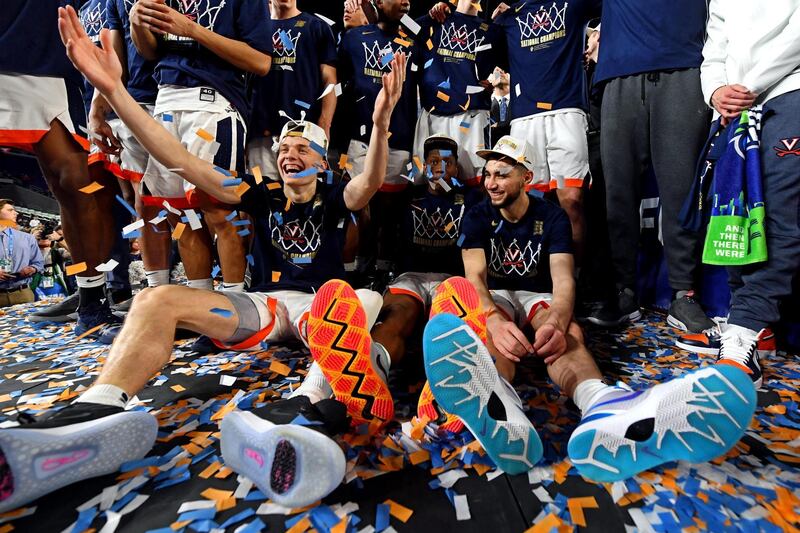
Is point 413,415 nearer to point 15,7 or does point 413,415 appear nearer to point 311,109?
point 311,109

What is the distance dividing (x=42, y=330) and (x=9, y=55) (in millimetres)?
1738

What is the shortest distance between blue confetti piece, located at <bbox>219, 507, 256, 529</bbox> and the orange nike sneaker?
0.60 metres

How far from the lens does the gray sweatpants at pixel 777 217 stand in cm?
175

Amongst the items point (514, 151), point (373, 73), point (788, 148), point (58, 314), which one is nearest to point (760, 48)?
point (788, 148)

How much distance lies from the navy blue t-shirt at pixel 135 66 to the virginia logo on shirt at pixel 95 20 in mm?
81

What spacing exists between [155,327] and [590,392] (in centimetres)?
143

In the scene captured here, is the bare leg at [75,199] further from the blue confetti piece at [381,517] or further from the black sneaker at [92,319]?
the blue confetti piece at [381,517]

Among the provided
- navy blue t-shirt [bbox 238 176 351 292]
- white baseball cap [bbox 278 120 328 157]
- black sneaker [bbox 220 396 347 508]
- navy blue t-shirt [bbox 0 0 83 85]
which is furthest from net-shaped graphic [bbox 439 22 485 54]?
black sneaker [bbox 220 396 347 508]

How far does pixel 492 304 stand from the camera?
1855 millimetres

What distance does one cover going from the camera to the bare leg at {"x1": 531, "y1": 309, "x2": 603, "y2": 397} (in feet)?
4.67

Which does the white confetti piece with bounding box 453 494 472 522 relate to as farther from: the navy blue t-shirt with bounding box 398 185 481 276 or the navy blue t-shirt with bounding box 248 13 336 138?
the navy blue t-shirt with bounding box 248 13 336 138

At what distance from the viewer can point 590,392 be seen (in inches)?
51.5

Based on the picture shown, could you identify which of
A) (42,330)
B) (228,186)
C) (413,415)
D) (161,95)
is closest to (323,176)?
(228,186)

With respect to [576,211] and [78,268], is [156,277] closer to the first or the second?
[78,268]
